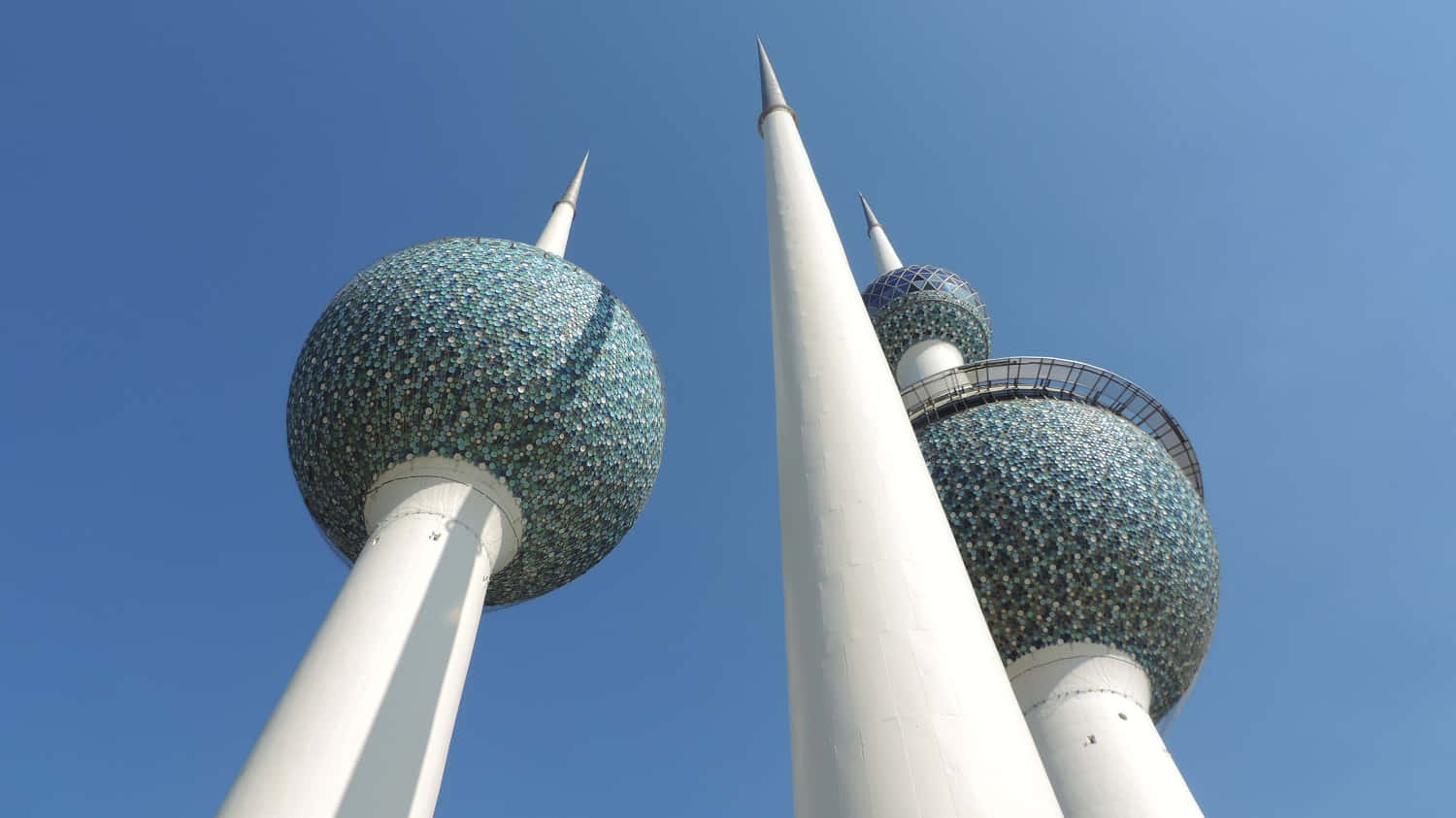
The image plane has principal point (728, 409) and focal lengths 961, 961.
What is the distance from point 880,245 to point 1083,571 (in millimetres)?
20619

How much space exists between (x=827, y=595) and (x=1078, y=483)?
12.7 metres

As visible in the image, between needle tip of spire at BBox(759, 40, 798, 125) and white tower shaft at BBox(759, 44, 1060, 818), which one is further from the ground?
needle tip of spire at BBox(759, 40, 798, 125)

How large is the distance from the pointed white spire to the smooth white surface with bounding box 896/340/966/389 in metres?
9.42

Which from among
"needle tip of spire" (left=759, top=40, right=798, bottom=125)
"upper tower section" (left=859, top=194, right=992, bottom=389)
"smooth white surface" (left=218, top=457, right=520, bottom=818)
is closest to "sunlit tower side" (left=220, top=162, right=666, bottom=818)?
"smooth white surface" (left=218, top=457, right=520, bottom=818)

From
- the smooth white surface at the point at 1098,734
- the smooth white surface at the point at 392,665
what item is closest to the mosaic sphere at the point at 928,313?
the smooth white surface at the point at 1098,734

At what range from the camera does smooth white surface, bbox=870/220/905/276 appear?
3291cm

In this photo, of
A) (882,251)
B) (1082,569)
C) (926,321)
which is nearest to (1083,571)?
(1082,569)

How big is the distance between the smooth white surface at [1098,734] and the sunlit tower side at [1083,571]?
2cm

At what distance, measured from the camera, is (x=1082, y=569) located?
1554 cm

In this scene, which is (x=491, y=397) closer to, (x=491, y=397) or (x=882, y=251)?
(x=491, y=397)

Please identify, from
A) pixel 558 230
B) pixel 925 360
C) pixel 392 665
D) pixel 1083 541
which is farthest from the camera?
pixel 925 360

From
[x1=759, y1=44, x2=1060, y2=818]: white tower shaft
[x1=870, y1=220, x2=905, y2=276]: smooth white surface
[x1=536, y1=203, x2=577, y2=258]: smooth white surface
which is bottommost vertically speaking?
[x1=759, y1=44, x2=1060, y2=818]: white tower shaft

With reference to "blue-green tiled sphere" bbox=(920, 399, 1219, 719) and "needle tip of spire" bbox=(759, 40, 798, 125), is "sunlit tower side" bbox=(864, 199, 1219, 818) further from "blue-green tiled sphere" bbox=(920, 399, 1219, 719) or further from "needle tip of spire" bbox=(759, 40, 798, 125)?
"needle tip of spire" bbox=(759, 40, 798, 125)

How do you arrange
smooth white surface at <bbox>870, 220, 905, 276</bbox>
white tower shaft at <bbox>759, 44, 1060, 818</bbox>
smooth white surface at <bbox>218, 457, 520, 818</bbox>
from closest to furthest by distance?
1. white tower shaft at <bbox>759, 44, 1060, 818</bbox>
2. smooth white surface at <bbox>218, 457, 520, 818</bbox>
3. smooth white surface at <bbox>870, 220, 905, 276</bbox>
